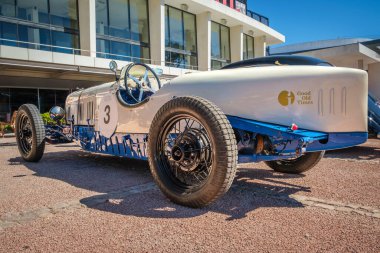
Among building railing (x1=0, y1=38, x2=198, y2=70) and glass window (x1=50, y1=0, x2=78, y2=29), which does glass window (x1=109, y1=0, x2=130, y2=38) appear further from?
glass window (x1=50, y1=0, x2=78, y2=29)

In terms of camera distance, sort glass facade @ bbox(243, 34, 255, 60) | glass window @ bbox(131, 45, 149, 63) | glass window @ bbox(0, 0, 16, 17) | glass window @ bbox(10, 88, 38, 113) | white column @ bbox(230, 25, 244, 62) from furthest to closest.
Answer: glass facade @ bbox(243, 34, 255, 60) < white column @ bbox(230, 25, 244, 62) < glass window @ bbox(131, 45, 149, 63) < glass window @ bbox(10, 88, 38, 113) < glass window @ bbox(0, 0, 16, 17)

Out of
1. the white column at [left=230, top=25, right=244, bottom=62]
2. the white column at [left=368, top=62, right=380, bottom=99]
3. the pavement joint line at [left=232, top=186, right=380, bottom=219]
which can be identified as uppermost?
the white column at [left=230, top=25, right=244, bottom=62]

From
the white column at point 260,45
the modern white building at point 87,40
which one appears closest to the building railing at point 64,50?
the modern white building at point 87,40

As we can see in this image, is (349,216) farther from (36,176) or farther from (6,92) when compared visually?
(6,92)

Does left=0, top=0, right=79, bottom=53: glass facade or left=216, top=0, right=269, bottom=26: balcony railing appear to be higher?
left=216, top=0, right=269, bottom=26: balcony railing

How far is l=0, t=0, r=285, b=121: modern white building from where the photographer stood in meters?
15.4

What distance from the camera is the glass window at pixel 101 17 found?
Result: 18672mm

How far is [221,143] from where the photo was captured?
2.53 metres

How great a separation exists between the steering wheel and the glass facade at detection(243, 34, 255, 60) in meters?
27.3

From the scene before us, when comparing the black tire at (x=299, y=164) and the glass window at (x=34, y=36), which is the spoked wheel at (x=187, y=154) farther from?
the glass window at (x=34, y=36)

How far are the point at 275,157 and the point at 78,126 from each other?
13.1ft

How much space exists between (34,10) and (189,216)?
57.8 feet

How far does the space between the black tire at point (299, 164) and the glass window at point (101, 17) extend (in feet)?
56.3

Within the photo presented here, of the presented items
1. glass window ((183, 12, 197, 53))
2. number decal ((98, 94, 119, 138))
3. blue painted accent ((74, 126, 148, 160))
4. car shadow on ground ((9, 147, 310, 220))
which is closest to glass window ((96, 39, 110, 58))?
glass window ((183, 12, 197, 53))
